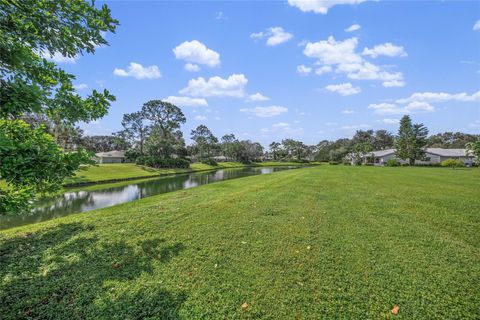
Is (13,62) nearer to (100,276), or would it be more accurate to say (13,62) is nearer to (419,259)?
(100,276)

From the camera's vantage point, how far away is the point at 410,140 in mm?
43625

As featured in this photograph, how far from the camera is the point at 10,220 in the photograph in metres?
9.69

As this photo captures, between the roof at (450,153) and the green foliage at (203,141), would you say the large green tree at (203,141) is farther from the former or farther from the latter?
the roof at (450,153)

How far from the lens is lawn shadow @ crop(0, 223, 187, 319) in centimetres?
298

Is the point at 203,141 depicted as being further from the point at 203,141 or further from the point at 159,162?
the point at 159,162

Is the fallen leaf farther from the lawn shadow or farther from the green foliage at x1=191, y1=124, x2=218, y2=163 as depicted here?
the green foliage at x1=191, y1=124, x2=218, y2=163

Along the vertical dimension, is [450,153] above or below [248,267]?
above

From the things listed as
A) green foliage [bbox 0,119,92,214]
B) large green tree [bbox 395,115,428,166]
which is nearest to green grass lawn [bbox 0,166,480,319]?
green foliage [bbox 0,119,92,214]

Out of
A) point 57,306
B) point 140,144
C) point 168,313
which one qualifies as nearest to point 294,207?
point 168,313

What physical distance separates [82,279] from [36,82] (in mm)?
3063

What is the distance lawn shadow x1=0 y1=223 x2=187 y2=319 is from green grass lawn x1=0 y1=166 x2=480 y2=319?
0.02 meters

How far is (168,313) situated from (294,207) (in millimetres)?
5465

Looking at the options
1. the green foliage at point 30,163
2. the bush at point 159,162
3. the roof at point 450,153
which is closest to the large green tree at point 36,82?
the green foliage at point 30,163

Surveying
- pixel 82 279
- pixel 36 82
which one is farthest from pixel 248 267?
pixel 36 82
